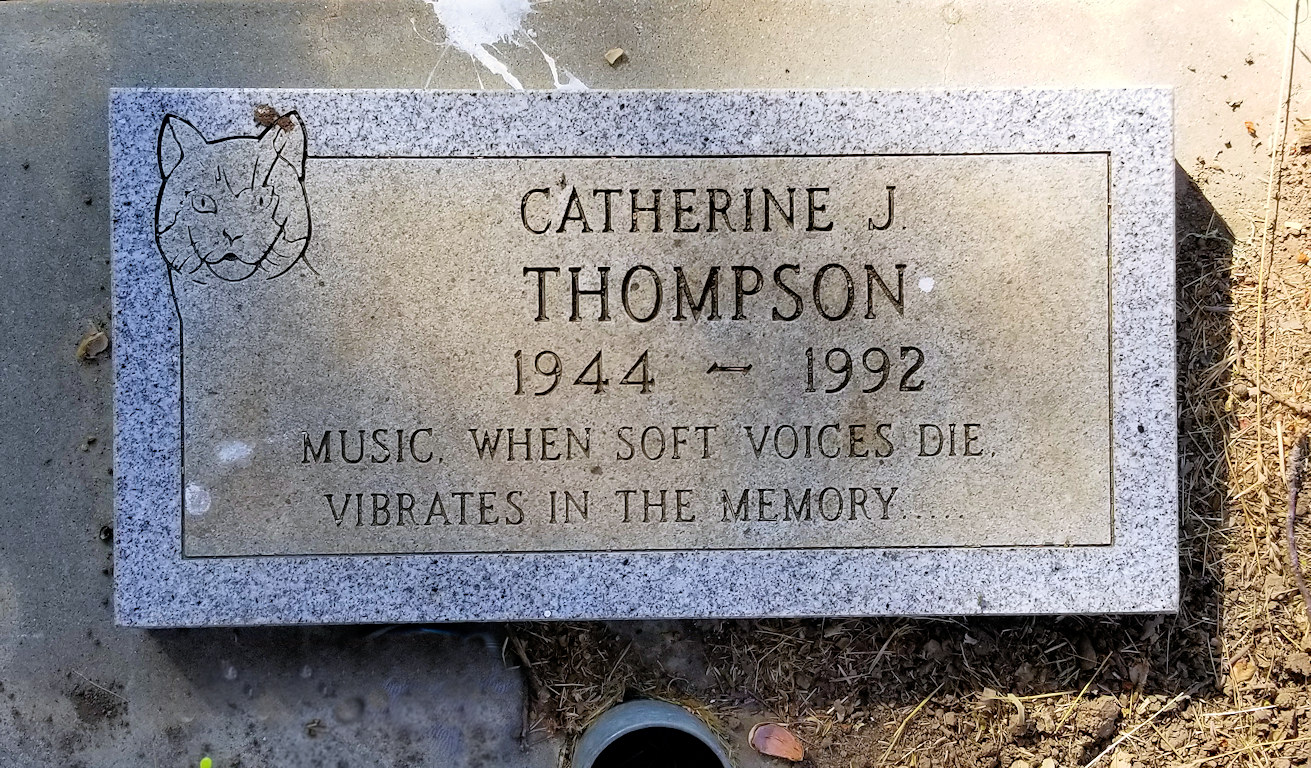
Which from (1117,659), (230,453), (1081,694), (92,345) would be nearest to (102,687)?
(230,453)

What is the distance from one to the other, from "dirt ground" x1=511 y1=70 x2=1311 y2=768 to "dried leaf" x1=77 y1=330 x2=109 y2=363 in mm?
1694

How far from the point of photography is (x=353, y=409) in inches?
94.0

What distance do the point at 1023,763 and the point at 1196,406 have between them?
4.29 feet

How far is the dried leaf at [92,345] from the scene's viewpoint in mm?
2693

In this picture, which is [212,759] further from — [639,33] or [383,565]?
[639,33]

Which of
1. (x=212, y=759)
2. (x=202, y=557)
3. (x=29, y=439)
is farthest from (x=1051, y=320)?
(x=29, y=439)

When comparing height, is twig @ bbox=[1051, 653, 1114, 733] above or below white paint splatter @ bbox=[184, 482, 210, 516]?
below

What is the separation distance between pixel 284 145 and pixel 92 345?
3.35ft

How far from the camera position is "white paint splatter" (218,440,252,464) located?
2385 mm

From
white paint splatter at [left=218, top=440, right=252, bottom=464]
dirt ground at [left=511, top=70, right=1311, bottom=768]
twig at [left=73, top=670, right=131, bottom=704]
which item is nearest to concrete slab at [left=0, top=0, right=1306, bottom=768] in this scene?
twig at [left=73, top=670, right=131, bottom=704]

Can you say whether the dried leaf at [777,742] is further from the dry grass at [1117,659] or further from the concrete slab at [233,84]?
the concrete slab at [233,84]

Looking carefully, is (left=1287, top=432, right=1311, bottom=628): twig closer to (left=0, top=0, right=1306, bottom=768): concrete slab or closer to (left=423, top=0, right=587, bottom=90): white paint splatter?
(left=0, top=0, right=1306, bottom=768): concrete slab

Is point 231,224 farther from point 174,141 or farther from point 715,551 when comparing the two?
point 715,551

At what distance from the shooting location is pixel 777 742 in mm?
2658
